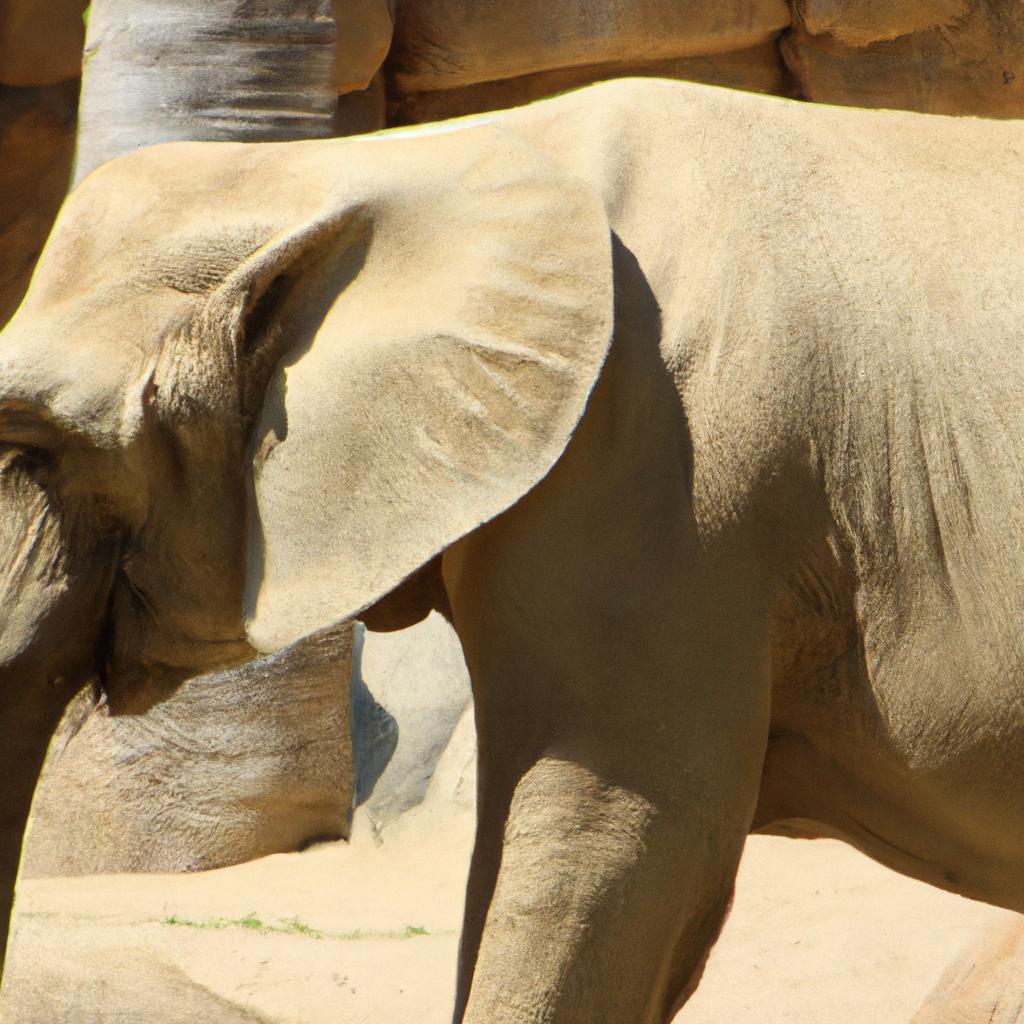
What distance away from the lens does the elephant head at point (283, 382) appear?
1968 mm

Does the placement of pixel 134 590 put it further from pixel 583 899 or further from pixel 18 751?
pixel 583 899

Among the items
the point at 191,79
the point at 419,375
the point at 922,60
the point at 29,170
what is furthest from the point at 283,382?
the point at 29,170

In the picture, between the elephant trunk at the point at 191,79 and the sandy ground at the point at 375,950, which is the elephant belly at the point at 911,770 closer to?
the sandy ground at the point at 375,950

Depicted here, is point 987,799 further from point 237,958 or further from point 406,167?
point 237,958

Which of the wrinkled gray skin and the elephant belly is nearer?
the elephant belly

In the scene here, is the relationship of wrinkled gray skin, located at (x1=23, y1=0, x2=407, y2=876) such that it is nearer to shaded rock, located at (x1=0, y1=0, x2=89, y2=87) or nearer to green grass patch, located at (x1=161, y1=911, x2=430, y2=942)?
green grass patch, located at (x1=161, y1=911, x2=430, y2=942)

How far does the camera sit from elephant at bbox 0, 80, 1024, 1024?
6.47 ft

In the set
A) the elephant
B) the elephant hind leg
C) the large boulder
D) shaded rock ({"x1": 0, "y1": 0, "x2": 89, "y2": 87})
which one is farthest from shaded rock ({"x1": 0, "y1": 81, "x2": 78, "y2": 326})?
the elephant

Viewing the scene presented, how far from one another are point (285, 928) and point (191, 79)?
2.09 metres

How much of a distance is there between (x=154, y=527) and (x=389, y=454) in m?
0.30

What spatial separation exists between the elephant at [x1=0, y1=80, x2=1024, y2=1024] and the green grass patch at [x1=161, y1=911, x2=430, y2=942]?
184 cm

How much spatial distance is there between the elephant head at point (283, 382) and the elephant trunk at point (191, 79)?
2.59 meters

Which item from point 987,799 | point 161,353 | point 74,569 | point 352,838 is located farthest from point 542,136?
point 352,838

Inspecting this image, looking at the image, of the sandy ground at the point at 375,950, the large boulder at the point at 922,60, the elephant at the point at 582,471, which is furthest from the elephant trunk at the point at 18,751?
the large boulder at the point at 922,60
